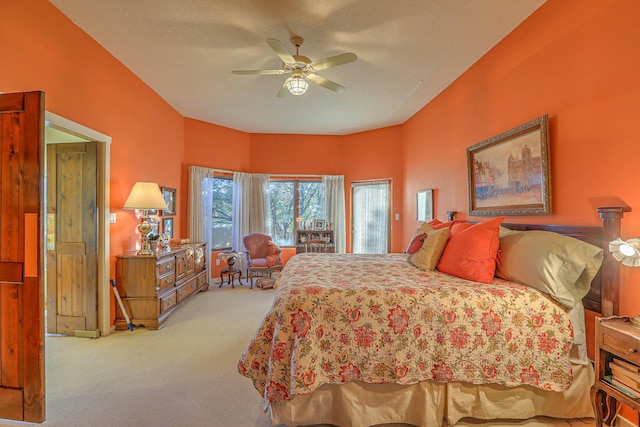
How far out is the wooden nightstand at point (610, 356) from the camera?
4.39 ft

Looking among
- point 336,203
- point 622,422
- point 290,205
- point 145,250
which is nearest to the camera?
point 622,422

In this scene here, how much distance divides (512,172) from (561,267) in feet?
3.79

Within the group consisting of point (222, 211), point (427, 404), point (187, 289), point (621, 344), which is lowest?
point (427, 404)

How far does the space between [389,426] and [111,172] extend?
143 inches

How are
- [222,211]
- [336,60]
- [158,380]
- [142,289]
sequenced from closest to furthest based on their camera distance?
[158,380] → [336,60] → [142,289] → [222,211]

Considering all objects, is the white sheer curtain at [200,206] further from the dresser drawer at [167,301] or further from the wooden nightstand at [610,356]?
the wooden nightstand at [610,356]

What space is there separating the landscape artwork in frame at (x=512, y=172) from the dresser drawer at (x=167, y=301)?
3733 millimetres

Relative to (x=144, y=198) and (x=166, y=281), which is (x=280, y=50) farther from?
(x=166, y=281)

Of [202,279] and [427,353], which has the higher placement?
[427,353]

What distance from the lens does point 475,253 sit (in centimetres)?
204

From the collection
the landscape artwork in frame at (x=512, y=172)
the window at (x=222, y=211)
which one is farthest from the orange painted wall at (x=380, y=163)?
the window at (x=222, y=211)

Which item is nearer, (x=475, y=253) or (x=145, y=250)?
(x=475, y=253)

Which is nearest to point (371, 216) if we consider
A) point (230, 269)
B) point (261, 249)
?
point (261, 249)

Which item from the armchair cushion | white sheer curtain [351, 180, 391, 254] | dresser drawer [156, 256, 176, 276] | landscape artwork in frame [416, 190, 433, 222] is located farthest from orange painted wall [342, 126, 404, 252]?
dresser drawer [156, 256, 176, 276]
